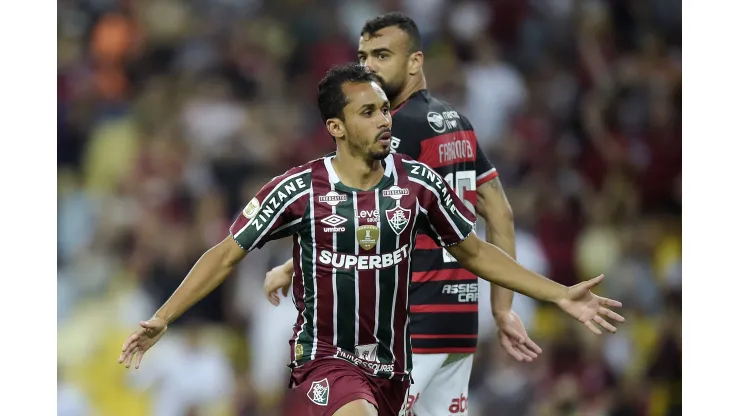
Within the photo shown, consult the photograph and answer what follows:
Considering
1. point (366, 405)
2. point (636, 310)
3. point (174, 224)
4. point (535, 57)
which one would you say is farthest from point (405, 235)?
point (535, 57)

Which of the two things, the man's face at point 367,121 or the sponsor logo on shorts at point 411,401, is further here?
the sponsor logo on shorts at point 411,401

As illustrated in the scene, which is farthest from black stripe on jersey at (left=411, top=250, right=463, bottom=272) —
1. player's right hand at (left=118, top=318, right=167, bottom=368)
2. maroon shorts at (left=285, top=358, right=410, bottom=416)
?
player's right hand at (left=118, top=318, right=167, bottom=368)

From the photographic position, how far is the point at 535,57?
32.0 ft

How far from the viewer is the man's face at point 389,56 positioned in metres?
5.17

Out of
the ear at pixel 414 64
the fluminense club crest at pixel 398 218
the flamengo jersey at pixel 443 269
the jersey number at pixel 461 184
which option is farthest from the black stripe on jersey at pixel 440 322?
the ear at pixel 414 64

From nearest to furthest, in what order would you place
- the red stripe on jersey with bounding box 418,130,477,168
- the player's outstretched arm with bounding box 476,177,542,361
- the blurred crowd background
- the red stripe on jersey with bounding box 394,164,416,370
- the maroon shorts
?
the maroon shorts → the red stripe on jersey with bounding box 394,164,416,370 → the red stripe on jersey with bounding box 418,130,477,168 → the player's outstretched arm with bounding box 476,177,542,361 → the blurred crowd background

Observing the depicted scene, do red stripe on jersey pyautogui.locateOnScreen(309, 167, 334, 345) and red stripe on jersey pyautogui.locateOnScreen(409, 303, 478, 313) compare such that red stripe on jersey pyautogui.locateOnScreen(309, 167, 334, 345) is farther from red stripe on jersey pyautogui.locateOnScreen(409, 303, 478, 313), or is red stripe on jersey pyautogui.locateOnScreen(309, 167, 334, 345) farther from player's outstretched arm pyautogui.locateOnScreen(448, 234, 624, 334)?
red stripe on jersey pyautogui.locateOnScreen(409, 303, 478, 313)

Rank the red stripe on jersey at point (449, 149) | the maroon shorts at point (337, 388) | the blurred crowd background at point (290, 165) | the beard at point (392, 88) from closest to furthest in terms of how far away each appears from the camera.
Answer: the maroon shorts at point (337, 388)
the red stripe on jersey at point (449, 149)
the beard at point (392, 88)
the blurred crowd background at point (290, 165)

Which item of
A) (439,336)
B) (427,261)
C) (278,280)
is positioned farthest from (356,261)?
(439,336)

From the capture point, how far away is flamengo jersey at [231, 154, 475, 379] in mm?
4234

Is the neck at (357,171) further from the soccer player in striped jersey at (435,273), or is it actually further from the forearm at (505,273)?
the soccer player in striped jersey at (435,273)

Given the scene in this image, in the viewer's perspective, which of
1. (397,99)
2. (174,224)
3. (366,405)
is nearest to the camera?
(366,405)

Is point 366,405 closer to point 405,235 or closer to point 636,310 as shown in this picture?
point 405,235

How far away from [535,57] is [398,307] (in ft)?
19.3
